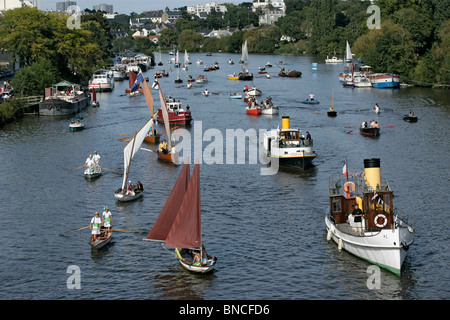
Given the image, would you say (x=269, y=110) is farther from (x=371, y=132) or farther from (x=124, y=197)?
(x=124, y=197)

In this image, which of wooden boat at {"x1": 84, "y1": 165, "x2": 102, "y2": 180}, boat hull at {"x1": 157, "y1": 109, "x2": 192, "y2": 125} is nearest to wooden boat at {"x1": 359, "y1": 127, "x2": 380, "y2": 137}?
boat hull at {"x1": 157, "y1": 109, "x2": 192, "y2": 125}

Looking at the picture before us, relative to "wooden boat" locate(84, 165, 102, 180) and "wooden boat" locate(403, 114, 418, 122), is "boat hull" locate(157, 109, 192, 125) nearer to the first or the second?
"wooden boat" locate(84, 165, 102, 180)

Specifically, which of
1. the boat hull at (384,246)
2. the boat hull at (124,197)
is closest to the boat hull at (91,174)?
the boat hull at (124,197)

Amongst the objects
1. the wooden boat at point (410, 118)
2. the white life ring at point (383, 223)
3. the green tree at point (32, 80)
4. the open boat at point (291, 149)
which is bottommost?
the white life ring at point (383, 223)

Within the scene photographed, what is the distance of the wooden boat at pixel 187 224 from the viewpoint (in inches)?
1535

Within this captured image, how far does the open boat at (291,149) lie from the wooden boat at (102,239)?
23640mm

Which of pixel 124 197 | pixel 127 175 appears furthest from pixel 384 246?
pixel 124 197

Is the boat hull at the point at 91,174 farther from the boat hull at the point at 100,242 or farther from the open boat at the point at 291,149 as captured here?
the boat hull at the point at 100,242

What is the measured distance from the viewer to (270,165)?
66.8 m

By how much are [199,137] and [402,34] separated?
271 feet

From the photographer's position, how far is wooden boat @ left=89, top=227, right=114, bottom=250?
143ft

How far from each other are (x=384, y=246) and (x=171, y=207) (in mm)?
13122

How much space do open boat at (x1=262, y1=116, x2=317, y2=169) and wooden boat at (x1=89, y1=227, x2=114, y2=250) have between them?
931 inches

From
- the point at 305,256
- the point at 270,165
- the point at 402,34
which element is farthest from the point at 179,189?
the point at 402,34
